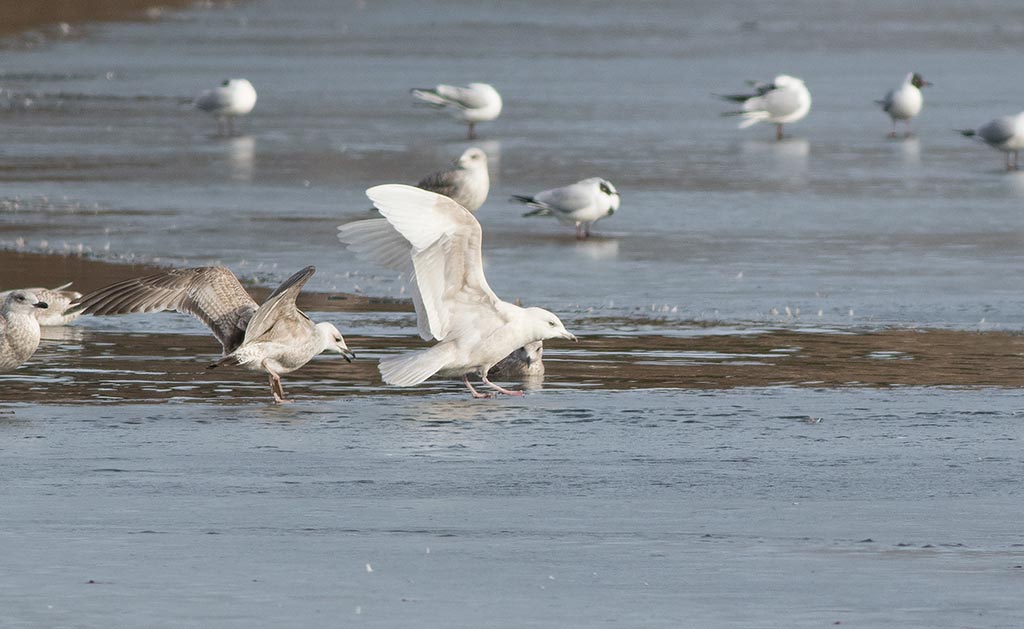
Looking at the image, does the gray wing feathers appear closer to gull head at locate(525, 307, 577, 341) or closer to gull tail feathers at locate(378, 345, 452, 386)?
gull head at locate(525, 307, 577, 341)

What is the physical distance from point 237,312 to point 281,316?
51 centimetres

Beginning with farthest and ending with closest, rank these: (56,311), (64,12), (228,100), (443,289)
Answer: (64,12) < (228,100) < (56,311) < (443,289)

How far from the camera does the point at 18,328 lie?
31.8 feet

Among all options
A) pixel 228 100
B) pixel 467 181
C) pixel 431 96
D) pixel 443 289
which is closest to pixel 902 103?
pixel 431 96

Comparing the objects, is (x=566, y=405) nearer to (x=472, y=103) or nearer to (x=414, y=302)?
(x=414, y=302)

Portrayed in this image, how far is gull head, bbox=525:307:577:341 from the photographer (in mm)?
10023

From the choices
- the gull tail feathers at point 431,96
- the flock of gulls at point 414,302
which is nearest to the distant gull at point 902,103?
the gull tail feathers at point 431,96

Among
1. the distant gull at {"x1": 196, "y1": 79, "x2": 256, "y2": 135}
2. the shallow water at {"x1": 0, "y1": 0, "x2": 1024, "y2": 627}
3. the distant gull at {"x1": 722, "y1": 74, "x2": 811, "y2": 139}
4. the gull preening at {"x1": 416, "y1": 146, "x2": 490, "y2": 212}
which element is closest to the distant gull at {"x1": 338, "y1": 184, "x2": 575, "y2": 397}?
the shallow water at {"x1": 0, "y1": 0, "x2": 1024, "y2": 627}

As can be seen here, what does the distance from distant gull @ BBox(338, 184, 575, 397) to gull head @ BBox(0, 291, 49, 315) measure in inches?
64.2

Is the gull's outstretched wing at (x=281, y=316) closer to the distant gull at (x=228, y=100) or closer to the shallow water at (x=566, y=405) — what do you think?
the shallow water at (x=566, y=405)

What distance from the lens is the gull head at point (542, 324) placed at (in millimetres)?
10023

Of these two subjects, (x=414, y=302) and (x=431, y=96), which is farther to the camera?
(x=431, y=96)

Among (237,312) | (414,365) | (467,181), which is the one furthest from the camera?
(467,181)

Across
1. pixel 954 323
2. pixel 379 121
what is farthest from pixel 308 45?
pixel 954 323
